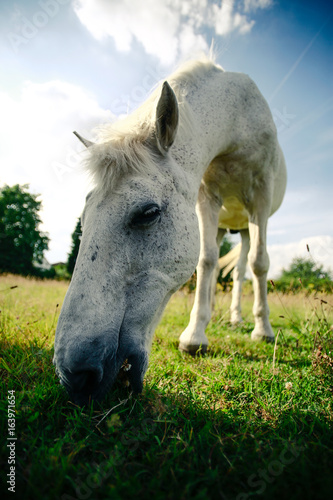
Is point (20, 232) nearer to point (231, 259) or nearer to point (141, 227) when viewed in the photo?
point (231, 259)

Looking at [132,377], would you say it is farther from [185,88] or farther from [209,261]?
[185,88]

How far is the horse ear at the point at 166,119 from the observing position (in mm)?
1742

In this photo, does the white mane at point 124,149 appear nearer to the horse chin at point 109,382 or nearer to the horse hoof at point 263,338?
the horse chin at point 109,382

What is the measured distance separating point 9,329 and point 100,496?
2094 millimetres

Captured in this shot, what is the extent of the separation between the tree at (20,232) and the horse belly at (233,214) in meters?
27.4

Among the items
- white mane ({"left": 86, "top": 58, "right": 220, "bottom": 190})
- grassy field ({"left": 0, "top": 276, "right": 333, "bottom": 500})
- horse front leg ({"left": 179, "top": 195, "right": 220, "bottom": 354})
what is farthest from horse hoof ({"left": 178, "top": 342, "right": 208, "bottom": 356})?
white mane ({"left": 86, "top": 58, "right": 220, "bottom": 190})

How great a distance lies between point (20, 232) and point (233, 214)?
1176 inches

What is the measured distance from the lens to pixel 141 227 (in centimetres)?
160

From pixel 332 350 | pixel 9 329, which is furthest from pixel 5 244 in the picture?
pixel 332 350

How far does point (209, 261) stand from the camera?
314cm

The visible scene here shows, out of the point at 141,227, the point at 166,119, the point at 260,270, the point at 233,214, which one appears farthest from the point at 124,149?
the point at 233,214

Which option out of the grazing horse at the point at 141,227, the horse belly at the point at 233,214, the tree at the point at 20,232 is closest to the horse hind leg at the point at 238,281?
the horse belly at the point at 233,214

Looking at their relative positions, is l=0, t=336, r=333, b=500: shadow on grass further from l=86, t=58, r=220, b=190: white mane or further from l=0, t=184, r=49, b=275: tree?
l=0, t=184, r=49, b=275: tree

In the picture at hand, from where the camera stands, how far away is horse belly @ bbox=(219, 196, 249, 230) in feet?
12.4
